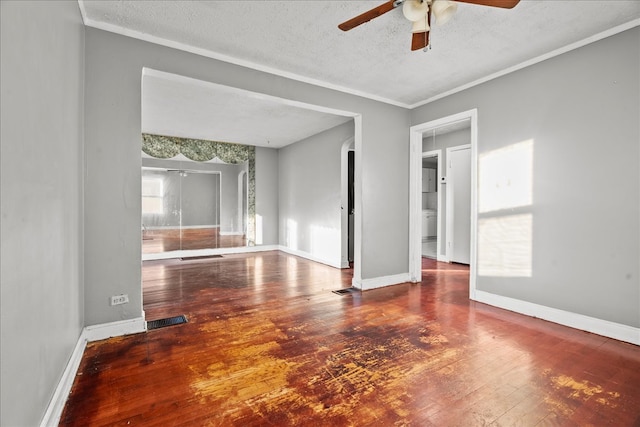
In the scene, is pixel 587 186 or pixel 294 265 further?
pixel 294 265

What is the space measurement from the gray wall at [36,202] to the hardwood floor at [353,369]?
51 centimetres

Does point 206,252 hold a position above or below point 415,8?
below

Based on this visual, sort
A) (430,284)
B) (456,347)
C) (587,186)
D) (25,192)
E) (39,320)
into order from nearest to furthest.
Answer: (25,192) < (39,320) < (456,347) < (587,186) < (430,284)

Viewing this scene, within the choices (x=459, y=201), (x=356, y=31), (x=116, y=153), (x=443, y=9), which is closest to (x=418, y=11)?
(x=443, y=9)

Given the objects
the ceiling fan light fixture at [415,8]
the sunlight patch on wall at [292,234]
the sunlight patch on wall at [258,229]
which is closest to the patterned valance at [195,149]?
the sunlight patch on wall at [258,229]

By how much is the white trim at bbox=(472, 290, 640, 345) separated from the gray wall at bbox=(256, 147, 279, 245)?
521 centimetres

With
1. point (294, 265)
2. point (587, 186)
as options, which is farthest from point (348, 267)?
point (587, 186)

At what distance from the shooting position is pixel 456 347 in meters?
2.52

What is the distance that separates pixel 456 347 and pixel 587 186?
1.99 meters

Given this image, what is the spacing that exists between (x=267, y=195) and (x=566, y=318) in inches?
247

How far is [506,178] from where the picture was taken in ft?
11.4

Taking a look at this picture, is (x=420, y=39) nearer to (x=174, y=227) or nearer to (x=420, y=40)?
(x=420, y=40)

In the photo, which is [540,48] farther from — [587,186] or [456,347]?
[456,347]

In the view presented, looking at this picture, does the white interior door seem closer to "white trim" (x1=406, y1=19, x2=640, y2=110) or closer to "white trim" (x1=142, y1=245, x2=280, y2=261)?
"white trim" (x1=406, y1=19, x2=640, y2=110)
